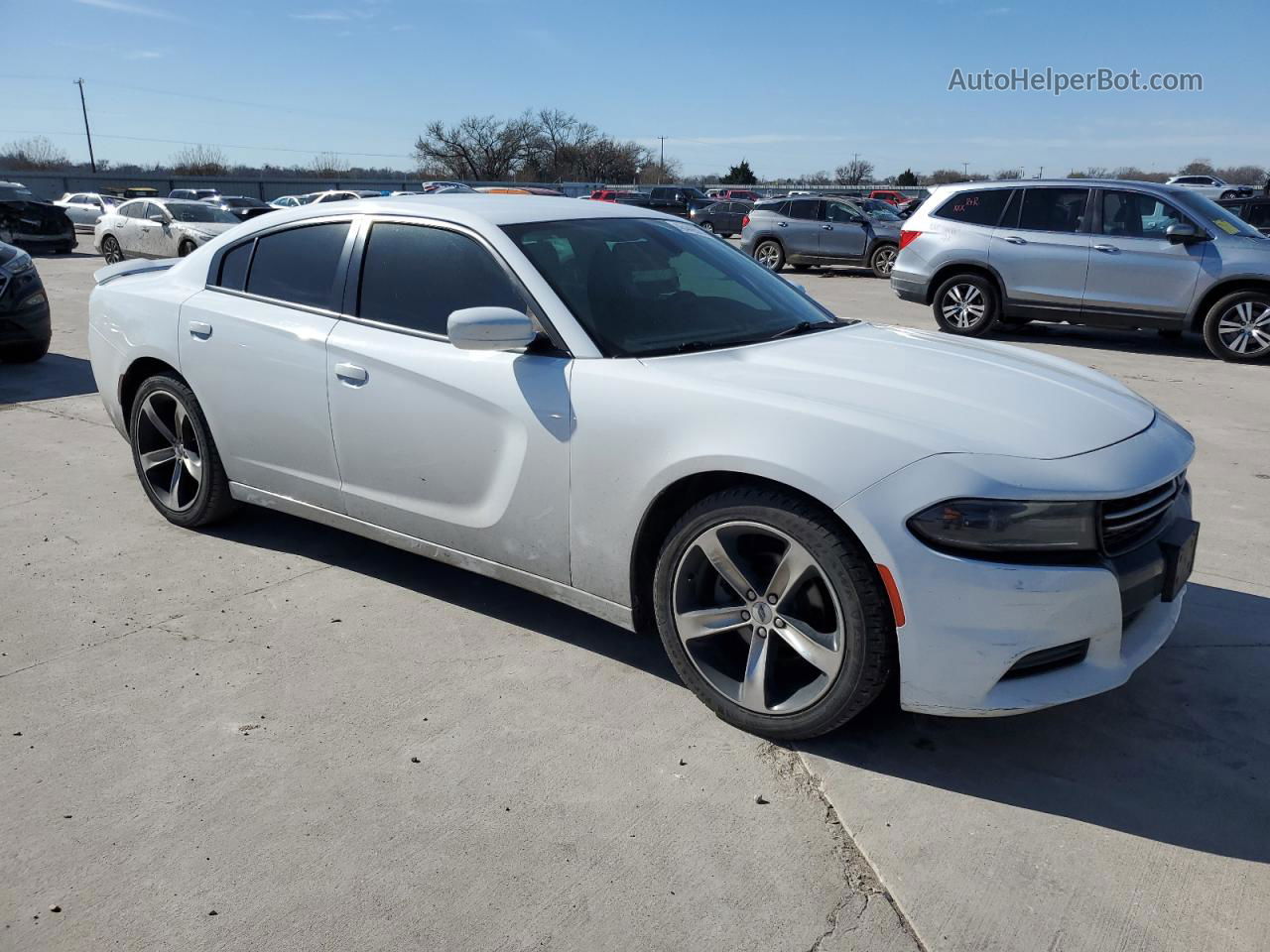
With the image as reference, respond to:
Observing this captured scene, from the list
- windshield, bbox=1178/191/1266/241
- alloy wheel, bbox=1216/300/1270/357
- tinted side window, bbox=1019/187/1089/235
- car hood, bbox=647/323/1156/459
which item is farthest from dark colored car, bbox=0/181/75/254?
car hood, bbox=647/323/1156/459

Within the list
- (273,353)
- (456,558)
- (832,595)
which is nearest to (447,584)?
(456,558)

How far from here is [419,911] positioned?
7.73 ft

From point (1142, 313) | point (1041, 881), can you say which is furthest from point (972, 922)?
point (1142, 313)

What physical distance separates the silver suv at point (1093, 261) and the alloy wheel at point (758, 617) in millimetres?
8778

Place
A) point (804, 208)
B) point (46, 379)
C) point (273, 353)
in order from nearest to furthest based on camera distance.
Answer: point (273, 353) → point (46, 379) → point (804, 208)

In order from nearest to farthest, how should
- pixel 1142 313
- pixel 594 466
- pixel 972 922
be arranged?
pixel 972 922 → pixel 594 466 → pixel 1142 313

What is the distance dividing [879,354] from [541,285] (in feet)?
3.90

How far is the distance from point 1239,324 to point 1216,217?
44.0 inches

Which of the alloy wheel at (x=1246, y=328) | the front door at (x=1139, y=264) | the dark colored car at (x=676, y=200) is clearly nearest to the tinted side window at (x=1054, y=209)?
the front door at (x=1139, y=264)

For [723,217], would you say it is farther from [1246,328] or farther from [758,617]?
[758,617]

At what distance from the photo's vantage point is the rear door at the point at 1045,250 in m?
10.5

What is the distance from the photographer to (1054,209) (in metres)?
10.7

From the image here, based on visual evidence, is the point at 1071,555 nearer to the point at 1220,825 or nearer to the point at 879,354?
the point at 1220,825

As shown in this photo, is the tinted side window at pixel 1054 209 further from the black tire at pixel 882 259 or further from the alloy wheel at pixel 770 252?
the alloy wheel at pixel 770 252
